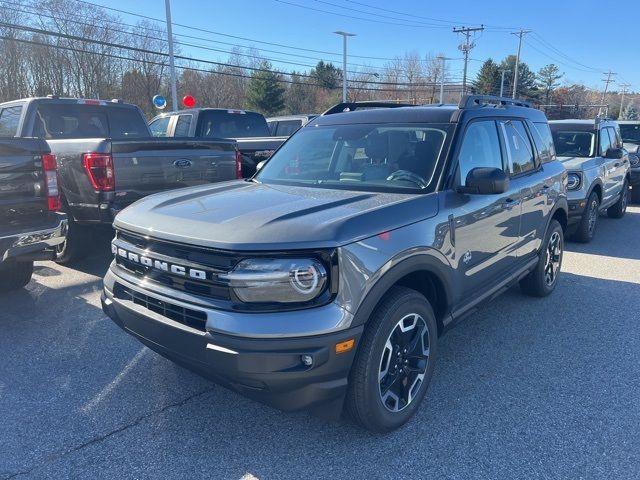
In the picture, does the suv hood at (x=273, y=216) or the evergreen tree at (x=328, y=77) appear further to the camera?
the evergreen tree at (x=328, y=77)

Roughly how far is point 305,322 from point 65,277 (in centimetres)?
476

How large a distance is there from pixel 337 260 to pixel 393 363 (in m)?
0.88

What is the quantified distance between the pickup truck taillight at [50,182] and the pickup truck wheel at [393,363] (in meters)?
3.59

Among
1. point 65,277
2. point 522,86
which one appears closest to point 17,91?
point 65,277

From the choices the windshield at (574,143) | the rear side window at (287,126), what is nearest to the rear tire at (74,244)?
the rear side window at (287,126)

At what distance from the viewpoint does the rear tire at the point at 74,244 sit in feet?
19.7

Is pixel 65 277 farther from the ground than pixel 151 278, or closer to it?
closer to it

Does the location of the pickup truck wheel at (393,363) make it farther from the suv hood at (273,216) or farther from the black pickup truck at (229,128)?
the black pickup truck at (229,128)

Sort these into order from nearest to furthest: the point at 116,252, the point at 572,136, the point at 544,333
Answer: the point at 116,252 → the point at 544,333 → the point at 572,136

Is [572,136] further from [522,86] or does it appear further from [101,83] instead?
[522,86]

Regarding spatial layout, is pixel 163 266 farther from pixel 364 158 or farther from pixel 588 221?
pixel 588 221

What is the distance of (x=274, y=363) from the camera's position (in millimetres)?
2268

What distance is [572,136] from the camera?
8781 millimetres

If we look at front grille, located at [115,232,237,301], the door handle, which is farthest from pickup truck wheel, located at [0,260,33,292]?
the door handle
